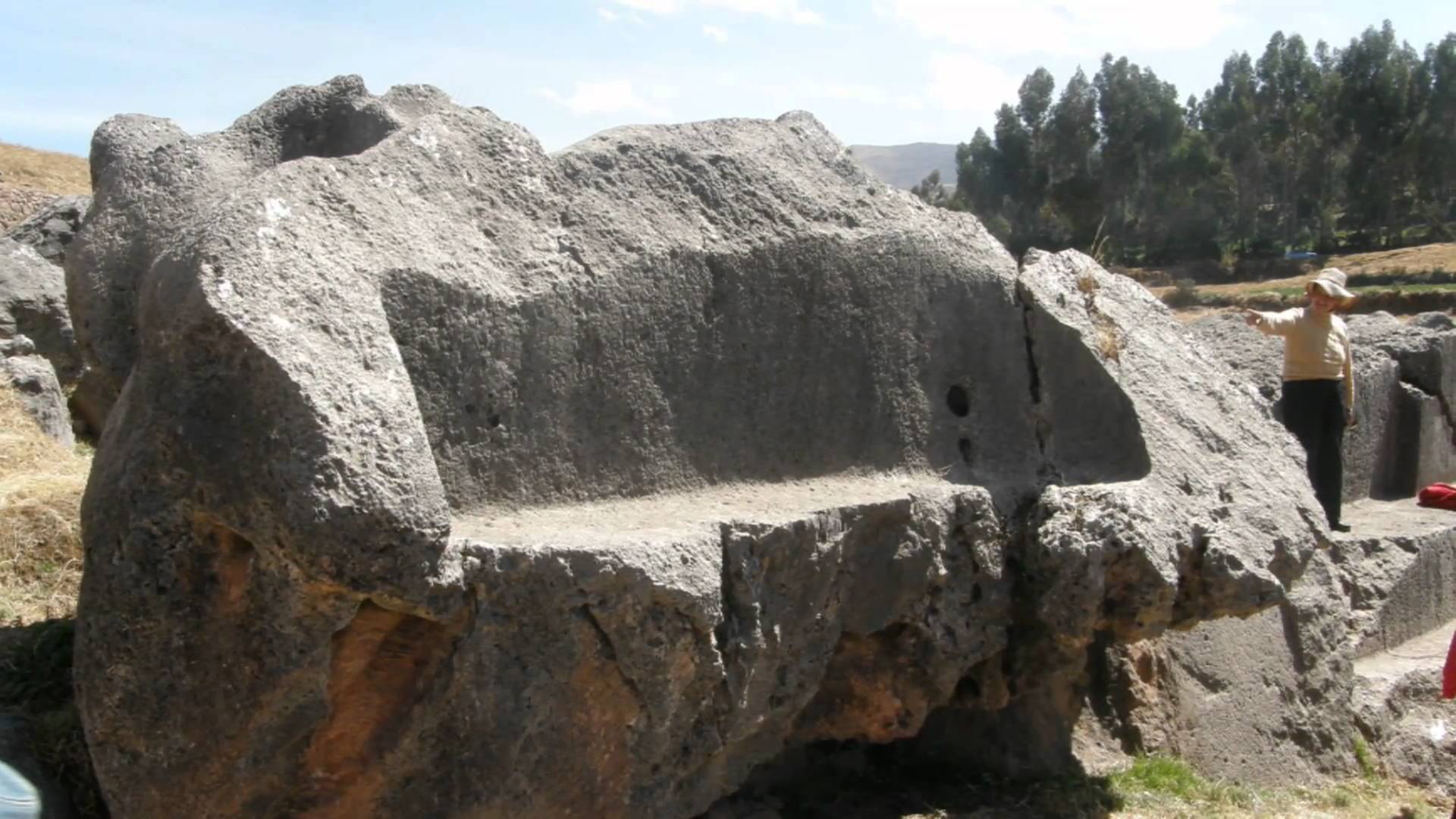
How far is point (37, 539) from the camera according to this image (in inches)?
196

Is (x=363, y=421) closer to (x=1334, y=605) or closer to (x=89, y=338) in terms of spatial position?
(x=89, y=338)

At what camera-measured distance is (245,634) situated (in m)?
2.84

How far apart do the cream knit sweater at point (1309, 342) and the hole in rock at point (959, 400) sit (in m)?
2.36

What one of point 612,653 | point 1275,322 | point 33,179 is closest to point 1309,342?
point 1275,322

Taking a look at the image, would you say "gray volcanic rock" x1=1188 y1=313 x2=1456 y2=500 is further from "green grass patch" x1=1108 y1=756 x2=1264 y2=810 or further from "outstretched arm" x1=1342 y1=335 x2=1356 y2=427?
"green grass patch" x1=1108 y1=756 x2=1264 y2=810

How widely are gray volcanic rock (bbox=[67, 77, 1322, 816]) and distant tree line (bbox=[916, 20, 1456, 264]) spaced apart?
25139 millimetres

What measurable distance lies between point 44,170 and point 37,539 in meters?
20.3

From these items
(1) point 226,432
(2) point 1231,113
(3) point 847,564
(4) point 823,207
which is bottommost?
(3) point 847,564

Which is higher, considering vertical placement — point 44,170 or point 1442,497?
point 44,170

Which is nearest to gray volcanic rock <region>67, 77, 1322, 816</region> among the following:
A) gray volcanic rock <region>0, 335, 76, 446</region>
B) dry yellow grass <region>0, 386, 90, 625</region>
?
dry yellow grass <region>0, 386, 90, 625</region>

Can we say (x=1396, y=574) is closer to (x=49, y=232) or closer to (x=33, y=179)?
(x=49, y=232)

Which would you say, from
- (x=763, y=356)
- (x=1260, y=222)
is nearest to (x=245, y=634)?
(x=763, y=356)

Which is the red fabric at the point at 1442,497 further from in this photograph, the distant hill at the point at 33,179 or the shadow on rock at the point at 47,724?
the distant hill at the point at 33,179

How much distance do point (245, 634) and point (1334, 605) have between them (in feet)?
14.6
